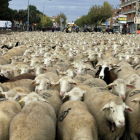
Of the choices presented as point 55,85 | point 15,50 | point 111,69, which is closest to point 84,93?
point 55,85

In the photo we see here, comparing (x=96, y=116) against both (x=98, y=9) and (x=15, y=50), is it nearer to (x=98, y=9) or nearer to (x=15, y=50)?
(x=15, y=50)

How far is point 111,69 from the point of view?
26.5 ft

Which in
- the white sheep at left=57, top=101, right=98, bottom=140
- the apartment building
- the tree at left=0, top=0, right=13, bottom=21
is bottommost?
the white sheep at left=57, top=101, right=98, bottom=140

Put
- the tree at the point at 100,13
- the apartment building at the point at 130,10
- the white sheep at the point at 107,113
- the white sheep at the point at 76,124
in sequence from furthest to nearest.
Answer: the apartment building at the point at 130,10
the tree at the point at 100,13
the white sheep at the point at 107,113
the white sheep at the point at 76,124

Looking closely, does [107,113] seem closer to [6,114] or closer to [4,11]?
[6,114]

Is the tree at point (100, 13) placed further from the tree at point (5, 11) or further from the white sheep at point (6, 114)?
the white sheep at point (6, 114)

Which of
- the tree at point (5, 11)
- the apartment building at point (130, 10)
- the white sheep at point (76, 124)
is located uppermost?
the apartment building at point (130, 10)

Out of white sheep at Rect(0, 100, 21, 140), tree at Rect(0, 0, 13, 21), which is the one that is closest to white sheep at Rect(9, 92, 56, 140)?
white sheep at Rect(0, 100, 21, 140)

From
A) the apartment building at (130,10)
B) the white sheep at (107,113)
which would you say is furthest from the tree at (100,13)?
the white sheep at (107,113)

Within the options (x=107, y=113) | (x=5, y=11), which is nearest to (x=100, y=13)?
(x=5, y=11)

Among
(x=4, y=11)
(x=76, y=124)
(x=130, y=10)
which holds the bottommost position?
(x=76, y=124)

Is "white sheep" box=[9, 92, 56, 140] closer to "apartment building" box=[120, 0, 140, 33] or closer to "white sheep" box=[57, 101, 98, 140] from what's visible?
"white sheep" box=[57, 101, 98, 140]

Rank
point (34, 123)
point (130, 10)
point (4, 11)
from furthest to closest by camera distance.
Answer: point (130, 10) → point (4, 11) → point (34, 123)

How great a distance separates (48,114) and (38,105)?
8.9 inches
